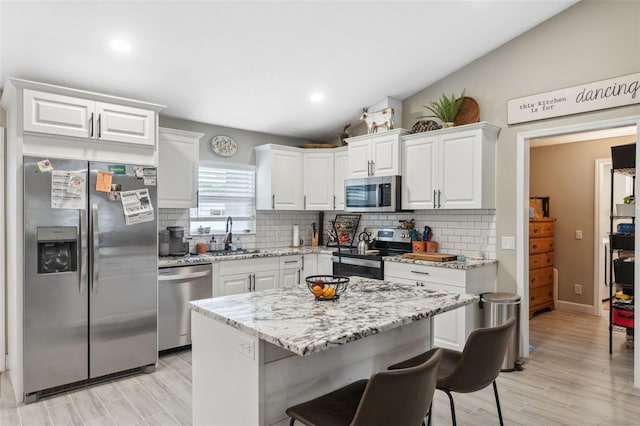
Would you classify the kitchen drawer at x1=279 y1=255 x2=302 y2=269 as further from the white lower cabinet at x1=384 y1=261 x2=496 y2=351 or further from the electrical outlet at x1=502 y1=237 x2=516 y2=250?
the electrical outlet at x1=502 y1=237 x2=516 y2=250

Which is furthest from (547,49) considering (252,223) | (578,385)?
(252,223)

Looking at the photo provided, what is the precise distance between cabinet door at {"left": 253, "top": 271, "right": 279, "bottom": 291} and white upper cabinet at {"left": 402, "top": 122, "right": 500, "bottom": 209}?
5.45ft

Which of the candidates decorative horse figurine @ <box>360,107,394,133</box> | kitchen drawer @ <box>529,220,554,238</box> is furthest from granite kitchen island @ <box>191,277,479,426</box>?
kitchen drawer @ <box>529,220,554,238</box>

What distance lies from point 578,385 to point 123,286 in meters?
3.73

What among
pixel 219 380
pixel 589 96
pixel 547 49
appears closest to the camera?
pixel 219 380

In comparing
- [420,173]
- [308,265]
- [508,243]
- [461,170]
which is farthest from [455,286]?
[308,265]

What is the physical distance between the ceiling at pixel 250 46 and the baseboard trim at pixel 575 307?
3803 mm

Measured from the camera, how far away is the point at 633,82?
130 inches

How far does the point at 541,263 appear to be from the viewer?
Result: 5738mm

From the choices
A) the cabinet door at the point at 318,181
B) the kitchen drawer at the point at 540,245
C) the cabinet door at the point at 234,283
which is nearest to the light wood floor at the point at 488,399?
the cabinet door at the point at 234,283

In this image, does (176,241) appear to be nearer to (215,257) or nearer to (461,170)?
(215,257)

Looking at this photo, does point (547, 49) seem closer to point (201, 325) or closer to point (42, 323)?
point (201, 325)

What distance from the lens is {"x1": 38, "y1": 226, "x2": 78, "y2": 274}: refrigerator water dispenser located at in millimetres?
3051

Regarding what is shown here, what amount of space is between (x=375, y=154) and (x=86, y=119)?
9.33 ft
